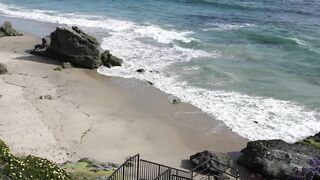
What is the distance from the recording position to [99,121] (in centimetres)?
2975

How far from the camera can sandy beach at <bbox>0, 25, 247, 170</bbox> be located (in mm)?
26266

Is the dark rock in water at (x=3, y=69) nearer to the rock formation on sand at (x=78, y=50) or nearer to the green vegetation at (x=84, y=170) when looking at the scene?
the rock formation on sand at (x=78, y=50)

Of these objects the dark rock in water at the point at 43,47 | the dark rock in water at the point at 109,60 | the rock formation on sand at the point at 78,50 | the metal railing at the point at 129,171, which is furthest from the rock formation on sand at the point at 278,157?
the dark rock in water at the point at 43,47

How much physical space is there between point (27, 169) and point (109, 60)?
82.8 feet

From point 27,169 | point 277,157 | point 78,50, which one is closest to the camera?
point 27,169

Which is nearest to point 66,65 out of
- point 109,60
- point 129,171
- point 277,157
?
point 109,60

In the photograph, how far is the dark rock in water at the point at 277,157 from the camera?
23.3 metres

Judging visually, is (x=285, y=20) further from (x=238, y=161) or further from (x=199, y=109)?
(x=238, y=161)

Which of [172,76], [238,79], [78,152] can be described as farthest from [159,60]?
[78,152]

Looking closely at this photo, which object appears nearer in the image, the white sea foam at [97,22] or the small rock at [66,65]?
the small rock at [66,65]

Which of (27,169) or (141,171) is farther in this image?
(141,171)

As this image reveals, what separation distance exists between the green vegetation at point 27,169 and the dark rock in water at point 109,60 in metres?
23.7

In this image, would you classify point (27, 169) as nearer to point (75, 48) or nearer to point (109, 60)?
point (109, 60)

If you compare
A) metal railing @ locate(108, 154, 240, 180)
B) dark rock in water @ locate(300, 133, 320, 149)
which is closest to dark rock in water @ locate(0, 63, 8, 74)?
metal railing @ locate(108, 154, 240, 180)
